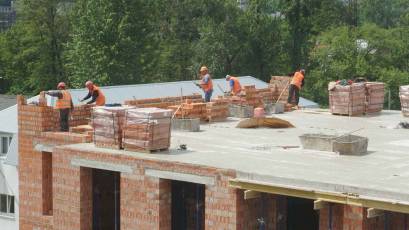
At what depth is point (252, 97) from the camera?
3759cm

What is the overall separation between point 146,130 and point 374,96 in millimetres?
14223

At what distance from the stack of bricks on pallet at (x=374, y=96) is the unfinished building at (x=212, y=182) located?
4097mm

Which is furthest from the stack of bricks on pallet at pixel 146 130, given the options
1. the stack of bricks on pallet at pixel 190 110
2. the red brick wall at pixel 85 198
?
the stack of bricks on pallet at pixel 190 110

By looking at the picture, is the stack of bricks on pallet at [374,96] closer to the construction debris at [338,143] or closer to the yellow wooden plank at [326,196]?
the construction debris at [338,143]

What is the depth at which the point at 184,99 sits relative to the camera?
3603 centimetres

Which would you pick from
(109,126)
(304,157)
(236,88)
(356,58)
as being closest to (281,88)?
(236,88)

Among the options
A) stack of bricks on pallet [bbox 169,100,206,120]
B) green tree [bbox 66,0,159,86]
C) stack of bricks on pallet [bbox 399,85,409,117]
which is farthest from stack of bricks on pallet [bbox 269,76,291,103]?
green tree [bbox 66,0,159,86]

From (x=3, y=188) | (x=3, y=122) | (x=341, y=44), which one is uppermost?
(x=341, y=44)

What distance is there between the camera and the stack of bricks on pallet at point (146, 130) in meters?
26.1

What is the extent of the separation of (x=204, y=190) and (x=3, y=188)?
30.6 meters

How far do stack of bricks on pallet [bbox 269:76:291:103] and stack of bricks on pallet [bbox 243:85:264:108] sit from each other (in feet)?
8.60

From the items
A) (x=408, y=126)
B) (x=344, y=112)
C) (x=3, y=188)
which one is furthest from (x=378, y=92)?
(x=3, y=188)

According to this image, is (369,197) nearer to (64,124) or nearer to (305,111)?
(64,124)

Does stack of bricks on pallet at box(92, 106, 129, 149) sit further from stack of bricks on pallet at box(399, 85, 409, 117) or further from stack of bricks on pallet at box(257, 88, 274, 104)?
stack of bricks on pallet at box(399, 85, 409, 117)
